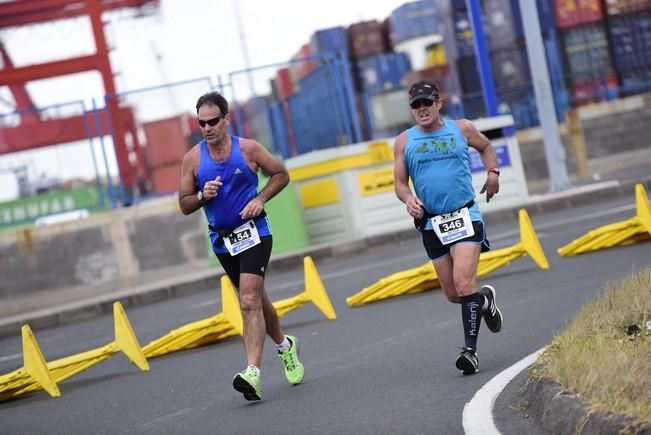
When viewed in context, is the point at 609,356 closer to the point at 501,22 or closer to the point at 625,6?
the point at 501,22

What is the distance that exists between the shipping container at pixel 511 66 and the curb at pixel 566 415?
29.1 meters

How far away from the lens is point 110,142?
24.3 m

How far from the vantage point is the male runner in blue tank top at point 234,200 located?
830 centimetres

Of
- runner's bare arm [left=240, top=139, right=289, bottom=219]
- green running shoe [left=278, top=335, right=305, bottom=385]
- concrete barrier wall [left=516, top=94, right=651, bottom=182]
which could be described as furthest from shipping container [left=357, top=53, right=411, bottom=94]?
green running shoe [left=278, top=335, right=305, bottom=385]

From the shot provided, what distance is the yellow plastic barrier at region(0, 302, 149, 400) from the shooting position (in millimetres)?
10336

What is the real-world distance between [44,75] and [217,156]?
30.3 m

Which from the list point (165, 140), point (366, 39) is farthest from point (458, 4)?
point (165, 140)

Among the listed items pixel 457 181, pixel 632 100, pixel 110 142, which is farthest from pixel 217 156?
pixel 632 100

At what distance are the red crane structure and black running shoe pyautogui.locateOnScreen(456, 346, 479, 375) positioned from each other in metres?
16.1

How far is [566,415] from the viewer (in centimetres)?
559

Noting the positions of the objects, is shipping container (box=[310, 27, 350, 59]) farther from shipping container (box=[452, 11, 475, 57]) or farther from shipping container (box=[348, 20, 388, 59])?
shipping container (box=[452, 11, 475, 57])

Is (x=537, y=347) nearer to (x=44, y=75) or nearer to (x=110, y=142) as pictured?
(x=110, y=142)

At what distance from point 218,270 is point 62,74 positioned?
56.5 feet

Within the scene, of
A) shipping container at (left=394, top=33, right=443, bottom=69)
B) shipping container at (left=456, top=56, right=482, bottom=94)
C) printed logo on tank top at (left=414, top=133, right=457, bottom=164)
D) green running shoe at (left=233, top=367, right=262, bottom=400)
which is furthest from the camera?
shipping container at (left=394, top=33, right=443, bottom=69)
